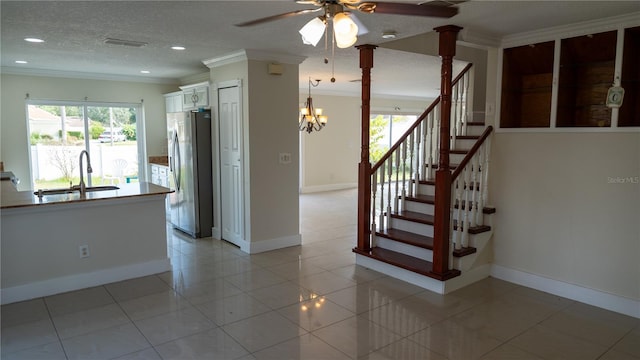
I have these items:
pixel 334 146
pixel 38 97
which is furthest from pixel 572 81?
pixel 38 97

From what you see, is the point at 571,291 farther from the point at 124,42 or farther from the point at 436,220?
the point at 124,42

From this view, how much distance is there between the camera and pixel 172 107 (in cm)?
711

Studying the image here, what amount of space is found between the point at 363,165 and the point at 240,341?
7.70 feet

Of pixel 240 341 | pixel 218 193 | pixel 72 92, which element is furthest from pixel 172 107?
pixel 240 341

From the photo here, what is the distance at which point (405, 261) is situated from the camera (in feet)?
13.6

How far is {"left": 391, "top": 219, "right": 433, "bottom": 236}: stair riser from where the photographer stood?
14.4ft

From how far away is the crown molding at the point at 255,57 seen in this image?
470cm

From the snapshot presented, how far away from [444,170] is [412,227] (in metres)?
1.01

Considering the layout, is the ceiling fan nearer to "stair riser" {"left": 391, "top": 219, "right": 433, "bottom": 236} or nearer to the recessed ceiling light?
the recessed ceiling light

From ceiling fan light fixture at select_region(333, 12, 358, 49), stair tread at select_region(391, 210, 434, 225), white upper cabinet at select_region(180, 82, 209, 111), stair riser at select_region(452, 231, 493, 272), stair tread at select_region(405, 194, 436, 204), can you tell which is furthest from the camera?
white upper cabinet at select_region(180, 82, 209, 111)

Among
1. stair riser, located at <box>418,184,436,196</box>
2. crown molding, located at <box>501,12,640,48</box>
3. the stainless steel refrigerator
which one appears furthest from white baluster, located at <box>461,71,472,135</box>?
the stainless steel refrigerator

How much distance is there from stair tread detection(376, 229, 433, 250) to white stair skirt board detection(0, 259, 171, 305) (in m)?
2.38

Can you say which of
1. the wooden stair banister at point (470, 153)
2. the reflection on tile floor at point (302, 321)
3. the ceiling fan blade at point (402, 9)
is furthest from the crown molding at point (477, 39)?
the reflection on tile floor at point (302, 321)

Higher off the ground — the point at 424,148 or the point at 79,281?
the point at 424,148
